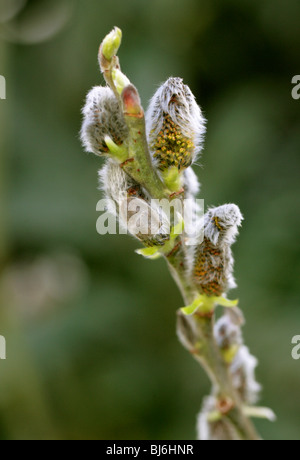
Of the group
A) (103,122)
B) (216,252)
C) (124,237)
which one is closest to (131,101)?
(103,122)

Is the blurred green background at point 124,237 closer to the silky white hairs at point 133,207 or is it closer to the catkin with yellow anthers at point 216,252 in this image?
the catkin with yellow anthers at point 216,252

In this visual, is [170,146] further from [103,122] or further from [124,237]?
[124,237]

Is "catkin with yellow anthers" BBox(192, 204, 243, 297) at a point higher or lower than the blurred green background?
lower

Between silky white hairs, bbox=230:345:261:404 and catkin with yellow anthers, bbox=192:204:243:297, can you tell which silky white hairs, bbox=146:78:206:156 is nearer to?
catkin with yellow anthers, bbox=192:204:243:297

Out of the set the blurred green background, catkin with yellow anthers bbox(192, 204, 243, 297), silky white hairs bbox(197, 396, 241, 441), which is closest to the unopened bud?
catkin with yellow anthers bbox(192, 204, 243, 297)

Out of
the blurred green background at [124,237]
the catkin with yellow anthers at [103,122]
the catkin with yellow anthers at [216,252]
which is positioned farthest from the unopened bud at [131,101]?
the blurred green background at [124,237]
